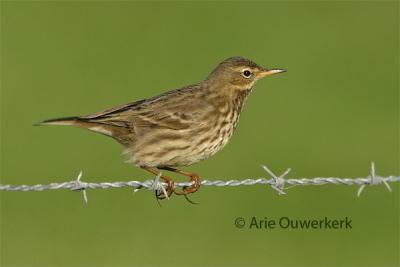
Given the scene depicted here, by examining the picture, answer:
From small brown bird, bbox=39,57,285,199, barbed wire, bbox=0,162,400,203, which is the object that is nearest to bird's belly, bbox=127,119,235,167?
small brown bird, bbox=39,57,285,199

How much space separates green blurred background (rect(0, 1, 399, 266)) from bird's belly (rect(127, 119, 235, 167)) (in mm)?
2884

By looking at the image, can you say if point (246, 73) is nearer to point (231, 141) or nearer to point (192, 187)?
point (192, 187)

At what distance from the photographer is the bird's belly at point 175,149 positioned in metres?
9.52

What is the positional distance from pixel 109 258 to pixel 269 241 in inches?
96.7

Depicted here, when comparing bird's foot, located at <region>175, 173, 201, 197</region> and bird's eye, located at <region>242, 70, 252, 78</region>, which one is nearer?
bird's foot, located at <region>175, 173, 201, 197</region>

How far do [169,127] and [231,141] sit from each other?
7.34 meters

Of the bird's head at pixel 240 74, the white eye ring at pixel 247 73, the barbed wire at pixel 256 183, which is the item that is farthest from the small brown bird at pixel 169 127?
the barbed wire at pixel 256 183

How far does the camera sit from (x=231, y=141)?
16953 mm

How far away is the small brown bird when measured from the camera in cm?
952

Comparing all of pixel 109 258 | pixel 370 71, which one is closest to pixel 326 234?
pixel 109 258

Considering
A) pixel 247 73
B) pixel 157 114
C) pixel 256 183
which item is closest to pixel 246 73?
pixel 247 73

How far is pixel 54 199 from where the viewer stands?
564 inches

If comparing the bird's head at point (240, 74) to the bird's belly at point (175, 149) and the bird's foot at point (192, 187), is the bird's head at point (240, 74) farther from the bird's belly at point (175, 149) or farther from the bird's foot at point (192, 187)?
the bird's foot at point (192, 187)

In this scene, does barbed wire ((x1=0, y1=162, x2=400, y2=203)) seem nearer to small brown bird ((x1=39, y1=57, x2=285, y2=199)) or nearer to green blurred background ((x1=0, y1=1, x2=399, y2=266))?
small brown bird ((x1=39, y1=57, x2=285, y2=199))
